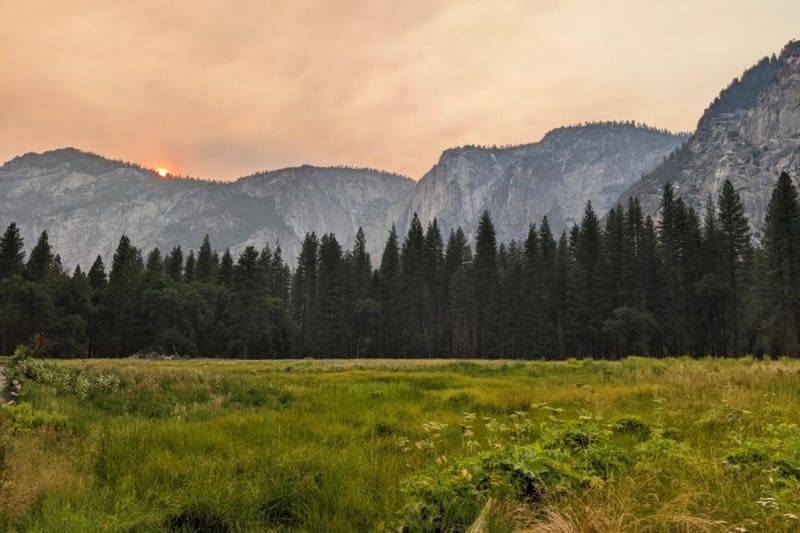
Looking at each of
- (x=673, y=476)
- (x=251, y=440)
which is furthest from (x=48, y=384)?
(x=673, y=476)

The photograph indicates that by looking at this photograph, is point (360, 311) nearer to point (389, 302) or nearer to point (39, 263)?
point (389, 302)

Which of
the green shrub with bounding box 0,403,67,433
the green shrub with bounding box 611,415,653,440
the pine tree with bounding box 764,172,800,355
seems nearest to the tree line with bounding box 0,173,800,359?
the pine tree with bounding box 764,172,800,355

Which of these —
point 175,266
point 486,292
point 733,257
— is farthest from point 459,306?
point 175,266

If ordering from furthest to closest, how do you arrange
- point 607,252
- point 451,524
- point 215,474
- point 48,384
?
point 607,252 < point 48,384 < point 215,474 < point 451,524

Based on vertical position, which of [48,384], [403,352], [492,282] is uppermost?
[492,282]

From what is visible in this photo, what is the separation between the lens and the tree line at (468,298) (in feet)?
210

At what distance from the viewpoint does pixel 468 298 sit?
8738 centimetres

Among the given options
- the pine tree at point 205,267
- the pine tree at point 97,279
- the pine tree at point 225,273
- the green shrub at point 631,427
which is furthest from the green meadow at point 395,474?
the pine tree at point 205,267

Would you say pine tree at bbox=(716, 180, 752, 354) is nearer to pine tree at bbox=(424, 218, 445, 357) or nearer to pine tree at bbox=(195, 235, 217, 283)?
pine tree at bbox=(424, 218, 445, 357)

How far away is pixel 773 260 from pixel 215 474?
229 feet

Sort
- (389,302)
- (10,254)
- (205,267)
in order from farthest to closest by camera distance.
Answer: (205,267), (389,302), (10,254)

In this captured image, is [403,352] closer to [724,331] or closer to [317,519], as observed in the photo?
[724,331]

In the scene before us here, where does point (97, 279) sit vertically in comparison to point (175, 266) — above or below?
below

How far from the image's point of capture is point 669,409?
11.4 metres
